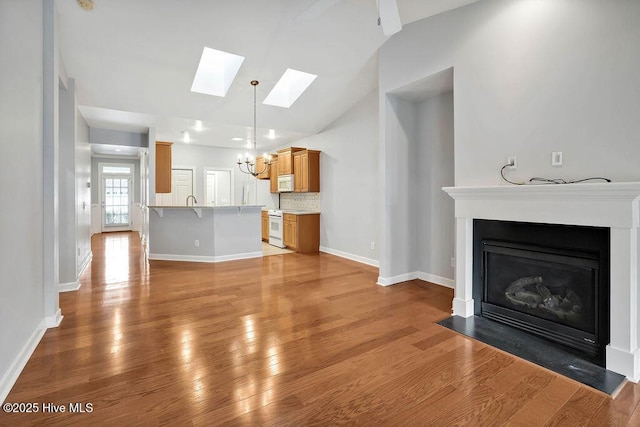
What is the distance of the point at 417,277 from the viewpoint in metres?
4.57

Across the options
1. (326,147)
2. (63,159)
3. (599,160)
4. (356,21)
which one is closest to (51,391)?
(63,159)

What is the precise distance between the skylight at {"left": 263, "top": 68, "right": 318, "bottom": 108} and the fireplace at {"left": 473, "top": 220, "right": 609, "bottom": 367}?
143 inches

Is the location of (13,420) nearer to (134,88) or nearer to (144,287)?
(144,287)

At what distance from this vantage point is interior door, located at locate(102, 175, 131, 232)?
1029 centimetres

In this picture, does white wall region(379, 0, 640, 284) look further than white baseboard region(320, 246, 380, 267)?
No

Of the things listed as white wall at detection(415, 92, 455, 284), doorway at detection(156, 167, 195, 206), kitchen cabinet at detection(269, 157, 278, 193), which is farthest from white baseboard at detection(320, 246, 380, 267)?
doorway at detection(156, 167, 195, 206)

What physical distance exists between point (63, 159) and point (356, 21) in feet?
13.0

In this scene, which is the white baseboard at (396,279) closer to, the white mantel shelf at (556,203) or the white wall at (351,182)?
the white wall at (351,182)

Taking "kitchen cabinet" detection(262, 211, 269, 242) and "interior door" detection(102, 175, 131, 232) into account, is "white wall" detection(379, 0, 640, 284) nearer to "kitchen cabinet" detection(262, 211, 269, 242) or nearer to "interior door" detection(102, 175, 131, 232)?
"kitchen cabinet" detection(262, 211, 269, 242)

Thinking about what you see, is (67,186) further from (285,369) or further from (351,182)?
(351,182)

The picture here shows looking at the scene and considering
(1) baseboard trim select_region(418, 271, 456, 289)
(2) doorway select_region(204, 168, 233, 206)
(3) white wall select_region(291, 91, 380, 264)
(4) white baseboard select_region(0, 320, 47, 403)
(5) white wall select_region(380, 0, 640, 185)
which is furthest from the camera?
(2) doorway select_region(204, 168, 233, 206)

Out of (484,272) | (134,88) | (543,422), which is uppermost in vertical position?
(134,88)

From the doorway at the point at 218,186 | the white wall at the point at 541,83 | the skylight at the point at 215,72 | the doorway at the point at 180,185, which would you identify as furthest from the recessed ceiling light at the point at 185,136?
the white wall at the point at 541,83

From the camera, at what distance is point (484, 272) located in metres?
3.10
